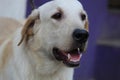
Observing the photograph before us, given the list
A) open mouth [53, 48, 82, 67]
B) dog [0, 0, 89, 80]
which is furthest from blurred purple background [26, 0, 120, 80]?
open mouth [53, 48, 82, 67]

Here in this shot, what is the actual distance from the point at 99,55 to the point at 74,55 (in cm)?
527

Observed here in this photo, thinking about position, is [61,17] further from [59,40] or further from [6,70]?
[6,70]

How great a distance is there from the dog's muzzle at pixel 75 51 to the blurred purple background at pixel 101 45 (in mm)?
2674

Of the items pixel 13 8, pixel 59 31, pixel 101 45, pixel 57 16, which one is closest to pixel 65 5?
pixel 57 16

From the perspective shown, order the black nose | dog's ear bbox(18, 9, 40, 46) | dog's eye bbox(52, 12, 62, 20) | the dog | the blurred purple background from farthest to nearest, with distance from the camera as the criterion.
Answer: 1. the blurred purple background
2. dog's ear bbox(18, 9, 40, 46)
3. dog's eye bbox(52, 12, 62, 20)
4. the dog
5. the black nose

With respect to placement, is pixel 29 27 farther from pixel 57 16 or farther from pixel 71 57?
pixel 71 57

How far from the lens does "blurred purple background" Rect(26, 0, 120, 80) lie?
406 inches

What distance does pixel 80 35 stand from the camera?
258 inches

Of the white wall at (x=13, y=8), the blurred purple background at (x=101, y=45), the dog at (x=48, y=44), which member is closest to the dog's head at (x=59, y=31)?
the dog at (x=48, y=44)

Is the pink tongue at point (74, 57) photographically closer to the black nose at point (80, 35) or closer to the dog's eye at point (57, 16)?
the black nose at point (80, 35)

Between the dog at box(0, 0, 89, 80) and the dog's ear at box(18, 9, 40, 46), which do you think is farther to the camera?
the dog's ear at box(18, 9, 40, 46)

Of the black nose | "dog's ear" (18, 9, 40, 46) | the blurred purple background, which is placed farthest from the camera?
the blurred purple background

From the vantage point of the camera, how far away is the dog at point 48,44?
6.66 metres

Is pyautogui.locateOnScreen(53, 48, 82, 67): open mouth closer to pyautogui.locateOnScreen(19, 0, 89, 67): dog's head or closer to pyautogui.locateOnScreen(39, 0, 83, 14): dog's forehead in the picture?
pyautogui.locateOnScreen(19, 0, 89, 67): dog's head
